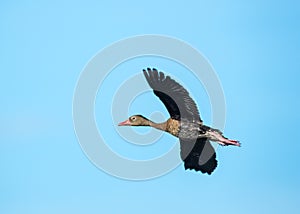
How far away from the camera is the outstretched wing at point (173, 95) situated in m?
27.1

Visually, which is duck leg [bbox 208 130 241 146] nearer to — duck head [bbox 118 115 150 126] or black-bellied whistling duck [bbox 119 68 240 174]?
black-bellied whistling duck [bbox 119 68 240 174]

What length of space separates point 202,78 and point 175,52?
1579mm

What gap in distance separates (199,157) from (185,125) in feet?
5.09

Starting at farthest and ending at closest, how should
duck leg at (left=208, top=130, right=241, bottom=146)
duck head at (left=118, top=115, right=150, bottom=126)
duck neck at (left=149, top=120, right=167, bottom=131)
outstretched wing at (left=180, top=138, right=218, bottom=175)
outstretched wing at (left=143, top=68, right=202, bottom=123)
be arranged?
1. duck head at (left=118, top=115, right=150, bottom=126)
2. outstretched wing at (left=180, top=138, right=218, bottom=175)
3. duck neck at (left=149, top=120, right=167, bottom=131)
4. duck leg at (left=208, top=130, right=241, bottom=146)
5. outstretched wing at (left=143, top=68, right=202, bottom=123)

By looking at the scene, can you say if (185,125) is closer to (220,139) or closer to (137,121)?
(220,139)

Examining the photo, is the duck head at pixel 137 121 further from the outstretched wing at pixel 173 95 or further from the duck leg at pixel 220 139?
the duck leg at pixel 220 139

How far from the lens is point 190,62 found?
2895cm

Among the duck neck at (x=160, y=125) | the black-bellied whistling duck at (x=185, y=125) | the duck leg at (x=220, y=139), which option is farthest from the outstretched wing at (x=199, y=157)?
the duck neck at (x=160, y=125)

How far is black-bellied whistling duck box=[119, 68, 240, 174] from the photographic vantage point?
2717 cm

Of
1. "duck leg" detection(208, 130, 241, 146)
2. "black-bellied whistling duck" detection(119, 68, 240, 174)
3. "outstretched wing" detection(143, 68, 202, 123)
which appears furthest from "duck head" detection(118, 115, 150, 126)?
"duck leg" detection(208, 130, 241, 146)

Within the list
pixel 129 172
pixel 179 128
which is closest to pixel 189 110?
pixel 179 128

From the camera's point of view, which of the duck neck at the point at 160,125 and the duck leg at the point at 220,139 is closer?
the duck leg at the point at 220,139

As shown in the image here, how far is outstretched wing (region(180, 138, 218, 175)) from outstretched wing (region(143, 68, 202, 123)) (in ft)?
3.97

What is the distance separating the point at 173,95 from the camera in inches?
1081
